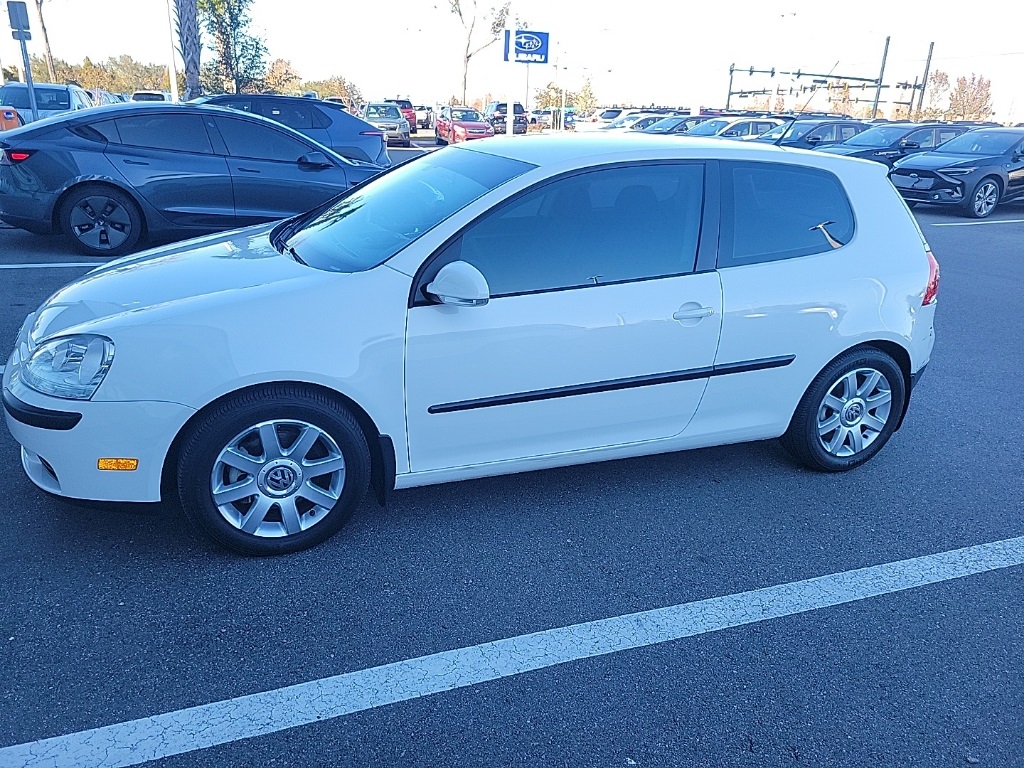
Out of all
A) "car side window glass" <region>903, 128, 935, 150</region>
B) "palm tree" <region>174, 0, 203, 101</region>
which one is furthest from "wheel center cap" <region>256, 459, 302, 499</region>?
"palm tree" <region>174, 0, 203, 101</region>

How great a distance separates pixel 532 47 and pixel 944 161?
21708mm

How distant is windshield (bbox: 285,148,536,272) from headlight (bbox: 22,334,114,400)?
35.1 inches

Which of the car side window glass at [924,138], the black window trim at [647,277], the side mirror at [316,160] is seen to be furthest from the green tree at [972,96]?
the black window trim at [647,277]

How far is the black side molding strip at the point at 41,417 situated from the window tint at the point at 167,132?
18.8ft

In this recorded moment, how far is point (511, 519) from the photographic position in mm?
3549

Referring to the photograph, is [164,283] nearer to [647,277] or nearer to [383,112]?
[647,277]

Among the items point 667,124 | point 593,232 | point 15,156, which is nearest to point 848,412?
point 593,232

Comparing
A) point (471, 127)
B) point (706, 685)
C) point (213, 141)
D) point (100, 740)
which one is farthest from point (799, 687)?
point (471, 127)

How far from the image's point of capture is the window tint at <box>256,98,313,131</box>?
39.6 feet

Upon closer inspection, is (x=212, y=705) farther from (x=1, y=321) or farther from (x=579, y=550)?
(x=1, y=321)

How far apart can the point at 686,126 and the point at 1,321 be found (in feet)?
71.2

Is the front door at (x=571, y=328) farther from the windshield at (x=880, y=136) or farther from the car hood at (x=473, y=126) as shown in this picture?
the car hood at (x=473, y=126)

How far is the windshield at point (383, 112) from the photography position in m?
28.4

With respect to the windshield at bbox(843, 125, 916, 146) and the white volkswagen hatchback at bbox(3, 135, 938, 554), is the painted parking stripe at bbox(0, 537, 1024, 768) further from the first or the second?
the windshield at bbox(843, 125, 916, 146)
